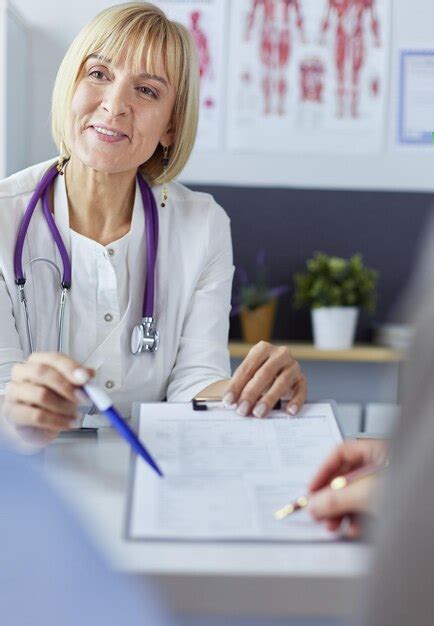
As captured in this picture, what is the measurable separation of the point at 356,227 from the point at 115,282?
179 cm

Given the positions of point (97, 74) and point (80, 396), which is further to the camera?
point (97, 74)

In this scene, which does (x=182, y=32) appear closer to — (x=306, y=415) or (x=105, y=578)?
(x=306, y=415)

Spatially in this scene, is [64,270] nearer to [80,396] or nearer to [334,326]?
[80,396]

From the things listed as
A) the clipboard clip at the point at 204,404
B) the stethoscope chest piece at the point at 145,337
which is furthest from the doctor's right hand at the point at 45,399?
the stethoscope chest piece at the point at 145,337

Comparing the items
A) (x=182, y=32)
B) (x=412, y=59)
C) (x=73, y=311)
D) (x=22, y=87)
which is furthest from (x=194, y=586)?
(x=412, y=59)

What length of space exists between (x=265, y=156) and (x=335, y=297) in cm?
62

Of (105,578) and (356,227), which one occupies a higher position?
(356,227)

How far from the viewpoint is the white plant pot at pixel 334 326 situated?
9.60ft

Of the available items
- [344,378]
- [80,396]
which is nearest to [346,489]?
[80,396]

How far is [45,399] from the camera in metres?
1.02

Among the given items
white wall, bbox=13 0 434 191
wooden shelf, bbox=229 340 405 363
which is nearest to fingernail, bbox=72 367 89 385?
wooden shelf, bbox=229 340 405 363

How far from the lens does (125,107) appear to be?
154 centimetres

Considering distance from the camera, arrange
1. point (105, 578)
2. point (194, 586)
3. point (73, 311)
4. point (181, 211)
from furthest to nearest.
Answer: point (181, 211), point (73, 311), point (194, 586), point (105, 578)

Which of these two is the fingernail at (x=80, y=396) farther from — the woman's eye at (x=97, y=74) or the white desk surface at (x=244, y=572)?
the woman's eye at (x=97, y=74)
